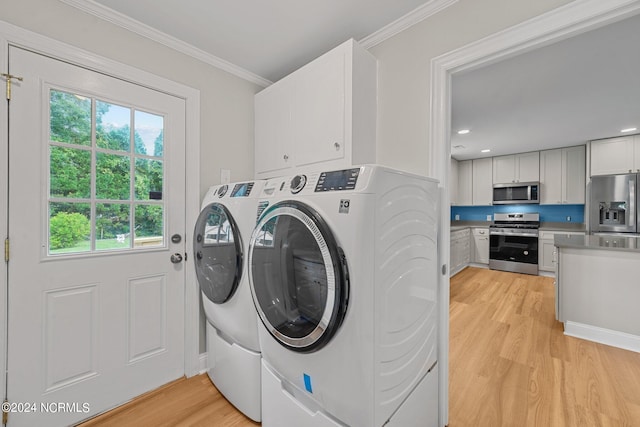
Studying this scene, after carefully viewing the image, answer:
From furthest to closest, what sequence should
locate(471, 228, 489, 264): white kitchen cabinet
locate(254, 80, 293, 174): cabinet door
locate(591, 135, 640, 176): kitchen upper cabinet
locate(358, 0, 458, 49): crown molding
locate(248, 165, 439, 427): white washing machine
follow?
locate(471, 228, 489, 264): white kitchen cabinet
locate(591, 135, 640, 176): kitchen upper cabinet
locate(254, 80, 293, 174): cabinet door
locate(358, 0, 458, 49): crown molding
locate(248, 165, 439, 427): white washing machine

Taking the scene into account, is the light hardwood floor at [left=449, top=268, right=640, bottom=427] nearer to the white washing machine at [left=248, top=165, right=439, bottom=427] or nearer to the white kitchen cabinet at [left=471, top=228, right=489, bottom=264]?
the white washing machine at [left=248, top=165, right=439, bottom=427]

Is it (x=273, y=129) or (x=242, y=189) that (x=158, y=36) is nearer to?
(x=273, y=129)

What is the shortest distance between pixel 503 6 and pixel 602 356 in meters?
2.83

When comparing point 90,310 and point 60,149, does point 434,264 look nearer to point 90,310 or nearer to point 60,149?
point 90,310

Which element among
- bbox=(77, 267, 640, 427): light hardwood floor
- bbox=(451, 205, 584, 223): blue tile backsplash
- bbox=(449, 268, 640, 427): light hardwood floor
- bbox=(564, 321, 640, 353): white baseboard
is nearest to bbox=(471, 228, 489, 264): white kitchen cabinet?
bbox=(451, 205, 584, 223): blue tile backsplash

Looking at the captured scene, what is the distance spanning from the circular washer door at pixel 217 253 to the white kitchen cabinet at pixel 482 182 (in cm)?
573

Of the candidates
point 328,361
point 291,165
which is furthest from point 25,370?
point 291,165

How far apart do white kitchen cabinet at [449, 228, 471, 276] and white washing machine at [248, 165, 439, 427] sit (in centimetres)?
386

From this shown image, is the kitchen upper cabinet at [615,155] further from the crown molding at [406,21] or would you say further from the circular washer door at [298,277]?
the circular washer door at [298,277]

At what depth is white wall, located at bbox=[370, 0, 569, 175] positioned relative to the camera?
1269 mm

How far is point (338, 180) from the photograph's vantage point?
0.99 meters

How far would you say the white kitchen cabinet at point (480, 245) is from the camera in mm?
5359

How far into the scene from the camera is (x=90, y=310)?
151 cm

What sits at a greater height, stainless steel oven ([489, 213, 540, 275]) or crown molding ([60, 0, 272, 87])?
crown molding ([60, 0, 272, 87])
